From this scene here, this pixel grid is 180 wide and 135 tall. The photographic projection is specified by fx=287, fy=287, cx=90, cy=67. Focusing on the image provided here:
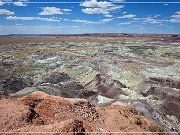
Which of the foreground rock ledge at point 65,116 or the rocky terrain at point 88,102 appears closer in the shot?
the foreground rock ledge at point 65,116

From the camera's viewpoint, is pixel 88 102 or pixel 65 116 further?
pixel 88 102

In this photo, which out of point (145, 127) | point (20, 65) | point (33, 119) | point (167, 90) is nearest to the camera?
point (33, 119)

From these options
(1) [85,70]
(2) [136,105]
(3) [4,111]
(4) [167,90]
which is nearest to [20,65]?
(1) [85,70]

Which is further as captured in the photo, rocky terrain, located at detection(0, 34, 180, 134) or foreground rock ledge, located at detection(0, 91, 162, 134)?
rocky terrain, located at detection(0, 34, 180, 134)

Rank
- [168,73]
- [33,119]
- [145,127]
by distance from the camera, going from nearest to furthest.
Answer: [33,119]
[145,127]
[168,73]

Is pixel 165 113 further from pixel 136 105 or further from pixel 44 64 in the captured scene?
pixel 44 64

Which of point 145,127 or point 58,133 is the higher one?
point 58,133

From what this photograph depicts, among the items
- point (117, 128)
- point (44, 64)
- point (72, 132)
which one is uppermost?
point (72, 132)

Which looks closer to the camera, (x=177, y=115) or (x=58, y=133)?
(x=58, y=133)
